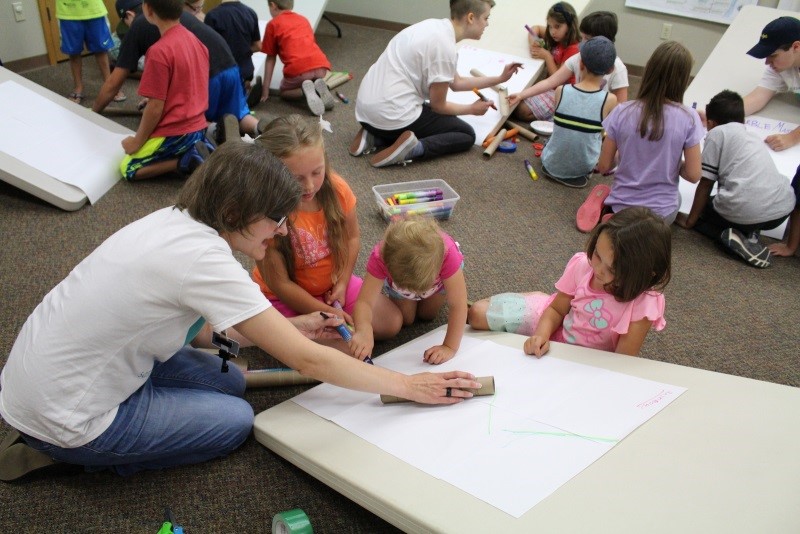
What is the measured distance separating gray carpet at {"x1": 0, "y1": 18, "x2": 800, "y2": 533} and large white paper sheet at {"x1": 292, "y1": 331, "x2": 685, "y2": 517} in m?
0.26

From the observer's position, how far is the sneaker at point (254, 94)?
3.91 meters

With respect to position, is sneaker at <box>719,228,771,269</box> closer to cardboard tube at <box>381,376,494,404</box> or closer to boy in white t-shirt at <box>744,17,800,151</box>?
boy in white t-shirt at <box>744,17,800,151</box>

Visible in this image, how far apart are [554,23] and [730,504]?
11.6 feet

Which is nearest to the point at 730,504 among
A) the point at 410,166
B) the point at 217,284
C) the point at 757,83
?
the point at 217,284

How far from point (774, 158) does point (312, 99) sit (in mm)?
2467

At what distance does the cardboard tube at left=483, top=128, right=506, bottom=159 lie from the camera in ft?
11.4

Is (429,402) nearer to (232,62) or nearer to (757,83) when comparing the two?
(232,62)

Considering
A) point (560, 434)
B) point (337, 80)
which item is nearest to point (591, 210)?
point (560, 434)

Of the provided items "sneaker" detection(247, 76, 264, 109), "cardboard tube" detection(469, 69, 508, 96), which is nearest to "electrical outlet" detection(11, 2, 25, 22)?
"sneaker" detection(247, 76, 264, 109)

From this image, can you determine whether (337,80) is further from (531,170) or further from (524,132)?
(531,170)

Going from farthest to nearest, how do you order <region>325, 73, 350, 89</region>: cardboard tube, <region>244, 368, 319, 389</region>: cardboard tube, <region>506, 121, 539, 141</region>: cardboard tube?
1. <region>325, 73, 350, 89</region>: cardboard tube
2. <region>506, 121, 539, 141</region>: cardboard tube
3. <region>244, 368, 319, 389</region>: cardboard tube

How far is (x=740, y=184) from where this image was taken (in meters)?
2.65

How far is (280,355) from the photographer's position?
131cm

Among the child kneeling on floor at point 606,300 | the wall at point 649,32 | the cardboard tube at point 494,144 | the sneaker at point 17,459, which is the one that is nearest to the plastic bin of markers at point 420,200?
the cardboard tube at point 494,144
